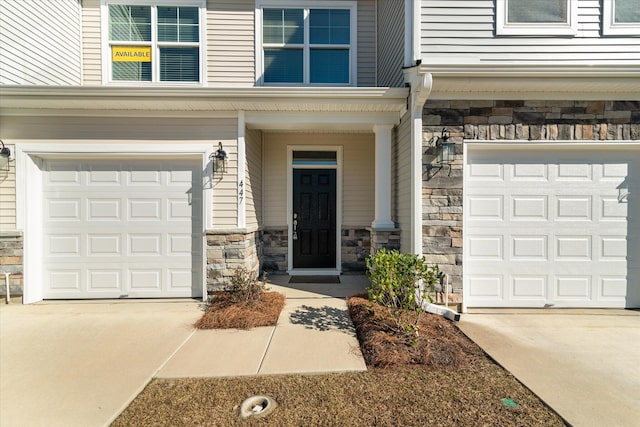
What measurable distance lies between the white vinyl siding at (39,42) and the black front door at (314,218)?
14.0 ft

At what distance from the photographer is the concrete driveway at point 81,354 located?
2.14 m

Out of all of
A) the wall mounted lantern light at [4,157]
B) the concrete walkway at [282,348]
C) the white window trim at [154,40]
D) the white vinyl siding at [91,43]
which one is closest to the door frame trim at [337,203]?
the concrete walkway at [282,348]

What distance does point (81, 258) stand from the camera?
432 centimetres

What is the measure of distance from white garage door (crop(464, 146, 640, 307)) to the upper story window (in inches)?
199

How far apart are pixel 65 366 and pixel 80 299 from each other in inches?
81.5

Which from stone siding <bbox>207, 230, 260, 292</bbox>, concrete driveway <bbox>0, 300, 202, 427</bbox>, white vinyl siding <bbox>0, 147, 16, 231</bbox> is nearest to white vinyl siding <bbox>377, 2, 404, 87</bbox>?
stone siding <bbox>207, 230, 260, 292</bbox>

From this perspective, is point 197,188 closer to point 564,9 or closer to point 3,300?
point 3,300

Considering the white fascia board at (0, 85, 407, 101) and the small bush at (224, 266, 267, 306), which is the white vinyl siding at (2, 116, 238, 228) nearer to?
the white fascia board at (0, 85, 407, 101)

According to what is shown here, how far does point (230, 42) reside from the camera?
18.0 feet

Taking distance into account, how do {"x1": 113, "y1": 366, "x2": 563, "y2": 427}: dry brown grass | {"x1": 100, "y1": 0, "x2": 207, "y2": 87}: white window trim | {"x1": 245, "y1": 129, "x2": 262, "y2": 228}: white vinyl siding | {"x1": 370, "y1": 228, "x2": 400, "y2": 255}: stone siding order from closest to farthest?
{"x1": 113, "y1": 366, "x2": 563, "y2": 427}: dry brown grass < {"x1": 370, "y1": 228, "x2": 400, "y2": 255}: stone siding < {"x1": 245, "y1": 129, "x2": 262, "y2": 228}: white vinyl siding < {"x1": 100, "y1": 0, "x2": 207, "y2": 87}: white window trim

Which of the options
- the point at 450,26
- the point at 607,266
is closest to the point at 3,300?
the point at 450,26

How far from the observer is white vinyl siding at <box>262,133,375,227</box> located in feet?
18.8

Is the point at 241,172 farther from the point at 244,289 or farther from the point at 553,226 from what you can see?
the point at 553,226

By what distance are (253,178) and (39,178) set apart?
295 centimetres
